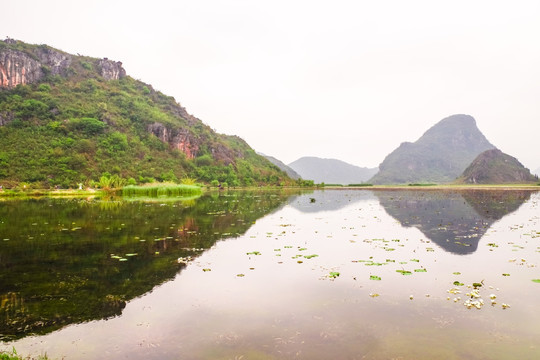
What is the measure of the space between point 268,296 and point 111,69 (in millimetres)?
192217

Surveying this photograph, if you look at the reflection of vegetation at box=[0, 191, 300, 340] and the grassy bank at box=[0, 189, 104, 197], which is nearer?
the reflection of vegetation at box=[0, 191, 300, 340]

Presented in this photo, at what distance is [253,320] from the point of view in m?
7.69

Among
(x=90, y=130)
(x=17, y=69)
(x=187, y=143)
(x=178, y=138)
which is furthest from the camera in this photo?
(x=187, y=143)

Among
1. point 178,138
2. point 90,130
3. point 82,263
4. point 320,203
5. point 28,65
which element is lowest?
point 82,263

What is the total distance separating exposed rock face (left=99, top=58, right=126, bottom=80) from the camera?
6506 inches

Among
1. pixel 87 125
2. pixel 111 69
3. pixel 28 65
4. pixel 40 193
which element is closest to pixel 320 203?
pixel 40 193

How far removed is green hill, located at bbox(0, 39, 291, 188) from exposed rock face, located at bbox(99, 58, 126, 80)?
1.79 ft

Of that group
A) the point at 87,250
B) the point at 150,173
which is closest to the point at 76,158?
the point at 150,173

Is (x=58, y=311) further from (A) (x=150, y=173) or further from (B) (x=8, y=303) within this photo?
(A) (x=150, y=173)

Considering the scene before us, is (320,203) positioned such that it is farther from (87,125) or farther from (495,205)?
(87,125)

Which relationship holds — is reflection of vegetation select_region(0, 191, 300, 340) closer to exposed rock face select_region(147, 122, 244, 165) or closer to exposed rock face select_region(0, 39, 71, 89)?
exposed rock face select_region(147, 122, 244, 165)

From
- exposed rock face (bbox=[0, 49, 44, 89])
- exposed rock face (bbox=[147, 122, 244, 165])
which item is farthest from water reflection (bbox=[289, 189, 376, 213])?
exposed rock face (bbox=[0, 49, 44, 89])

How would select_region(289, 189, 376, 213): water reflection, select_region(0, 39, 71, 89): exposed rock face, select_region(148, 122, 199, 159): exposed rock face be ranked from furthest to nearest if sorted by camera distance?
select_region(148, 122, 199, 159): exposed rock face, select_region(0, 39, 71, 89): exposed rock face, select_region(289, 189, 376, 213): water reflection

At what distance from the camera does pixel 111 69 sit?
168 metres
